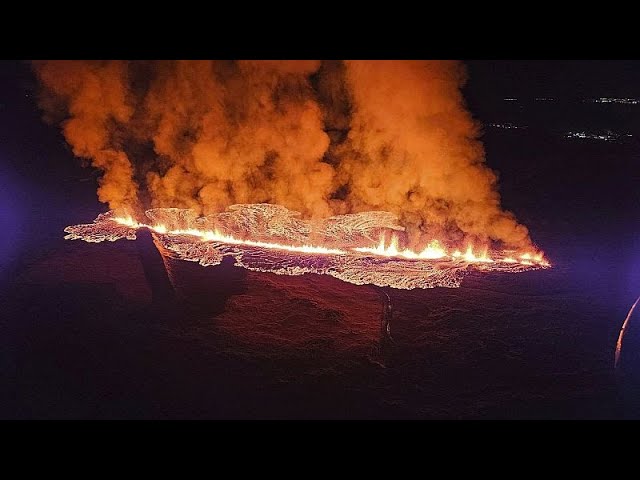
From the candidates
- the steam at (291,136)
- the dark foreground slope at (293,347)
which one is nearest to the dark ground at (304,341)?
the dark foreground slope at (293,347)

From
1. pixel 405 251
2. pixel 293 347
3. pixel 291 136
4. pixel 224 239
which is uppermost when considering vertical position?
pixel 291 136

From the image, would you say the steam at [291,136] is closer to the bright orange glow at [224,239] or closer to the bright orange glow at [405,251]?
the bright orange glow at [405,251]

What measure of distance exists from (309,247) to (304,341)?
3.62m

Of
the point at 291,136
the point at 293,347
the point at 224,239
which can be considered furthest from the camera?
the point at 291,136

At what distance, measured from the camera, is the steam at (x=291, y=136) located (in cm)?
972

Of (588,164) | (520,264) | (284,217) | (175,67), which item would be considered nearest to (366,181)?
(284,217)

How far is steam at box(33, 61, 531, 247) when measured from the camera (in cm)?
972

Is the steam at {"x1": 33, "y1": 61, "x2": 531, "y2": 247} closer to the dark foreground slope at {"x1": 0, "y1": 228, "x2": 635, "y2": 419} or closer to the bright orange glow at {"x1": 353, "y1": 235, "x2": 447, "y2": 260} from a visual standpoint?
the bright orange glow at {"x1": 353, "y1": 235, "x2": 447, "y2": 260}

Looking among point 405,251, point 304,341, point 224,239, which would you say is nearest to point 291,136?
point 224,239

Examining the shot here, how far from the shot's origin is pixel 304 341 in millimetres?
6125

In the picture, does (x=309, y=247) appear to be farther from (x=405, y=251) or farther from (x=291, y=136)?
(x=291, y=136)

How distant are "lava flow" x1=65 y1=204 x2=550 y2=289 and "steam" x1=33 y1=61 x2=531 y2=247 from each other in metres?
0.63

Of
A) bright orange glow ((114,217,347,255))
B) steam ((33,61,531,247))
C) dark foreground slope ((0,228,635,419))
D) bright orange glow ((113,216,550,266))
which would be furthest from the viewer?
steam ((33,61,531,247))

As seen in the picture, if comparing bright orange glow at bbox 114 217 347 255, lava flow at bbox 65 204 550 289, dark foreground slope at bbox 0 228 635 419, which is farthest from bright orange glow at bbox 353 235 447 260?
dark foreground slope at bbox 0 228 635 419
